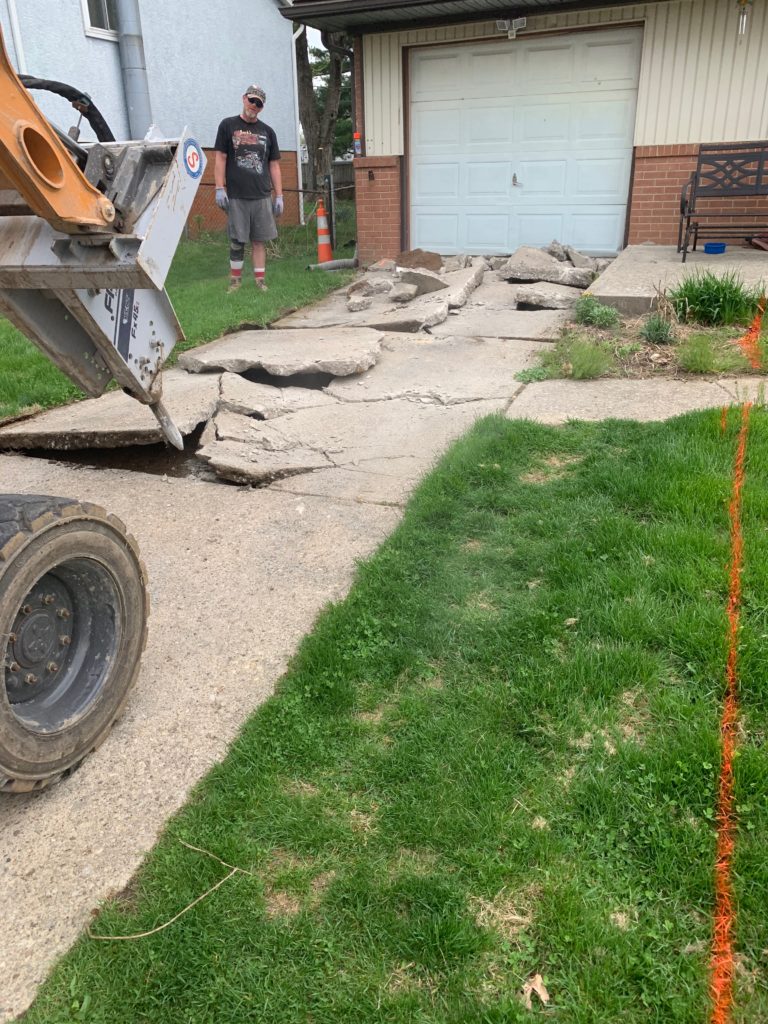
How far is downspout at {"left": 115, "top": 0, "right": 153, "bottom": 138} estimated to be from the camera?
12078mm

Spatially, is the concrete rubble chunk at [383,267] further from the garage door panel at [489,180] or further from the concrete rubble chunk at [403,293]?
the concrete rubble chunk at [403,293]

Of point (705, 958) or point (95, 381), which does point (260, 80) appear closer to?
point (95, 381)

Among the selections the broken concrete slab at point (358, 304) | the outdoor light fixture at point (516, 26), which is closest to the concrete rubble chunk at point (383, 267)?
the broken concrete slab at point (358, 304)

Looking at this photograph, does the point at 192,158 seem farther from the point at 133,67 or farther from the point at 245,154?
the point at 133,67

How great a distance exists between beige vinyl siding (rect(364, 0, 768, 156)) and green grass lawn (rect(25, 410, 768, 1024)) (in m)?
8.38

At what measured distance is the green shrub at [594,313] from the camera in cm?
692

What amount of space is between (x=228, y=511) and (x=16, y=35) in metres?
10.1

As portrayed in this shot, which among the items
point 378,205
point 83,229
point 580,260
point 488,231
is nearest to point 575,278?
point 580,260

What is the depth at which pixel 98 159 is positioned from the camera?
8.07ft

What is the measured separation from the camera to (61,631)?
7.63ft

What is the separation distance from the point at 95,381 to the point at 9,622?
1674 mm

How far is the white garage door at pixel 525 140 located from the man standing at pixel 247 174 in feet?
10.9

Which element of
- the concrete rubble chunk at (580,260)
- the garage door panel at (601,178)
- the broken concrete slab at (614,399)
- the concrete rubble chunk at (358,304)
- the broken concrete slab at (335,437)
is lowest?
the broken concrete slab at (335,437)

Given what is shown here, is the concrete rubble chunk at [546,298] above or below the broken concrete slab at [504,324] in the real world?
above
